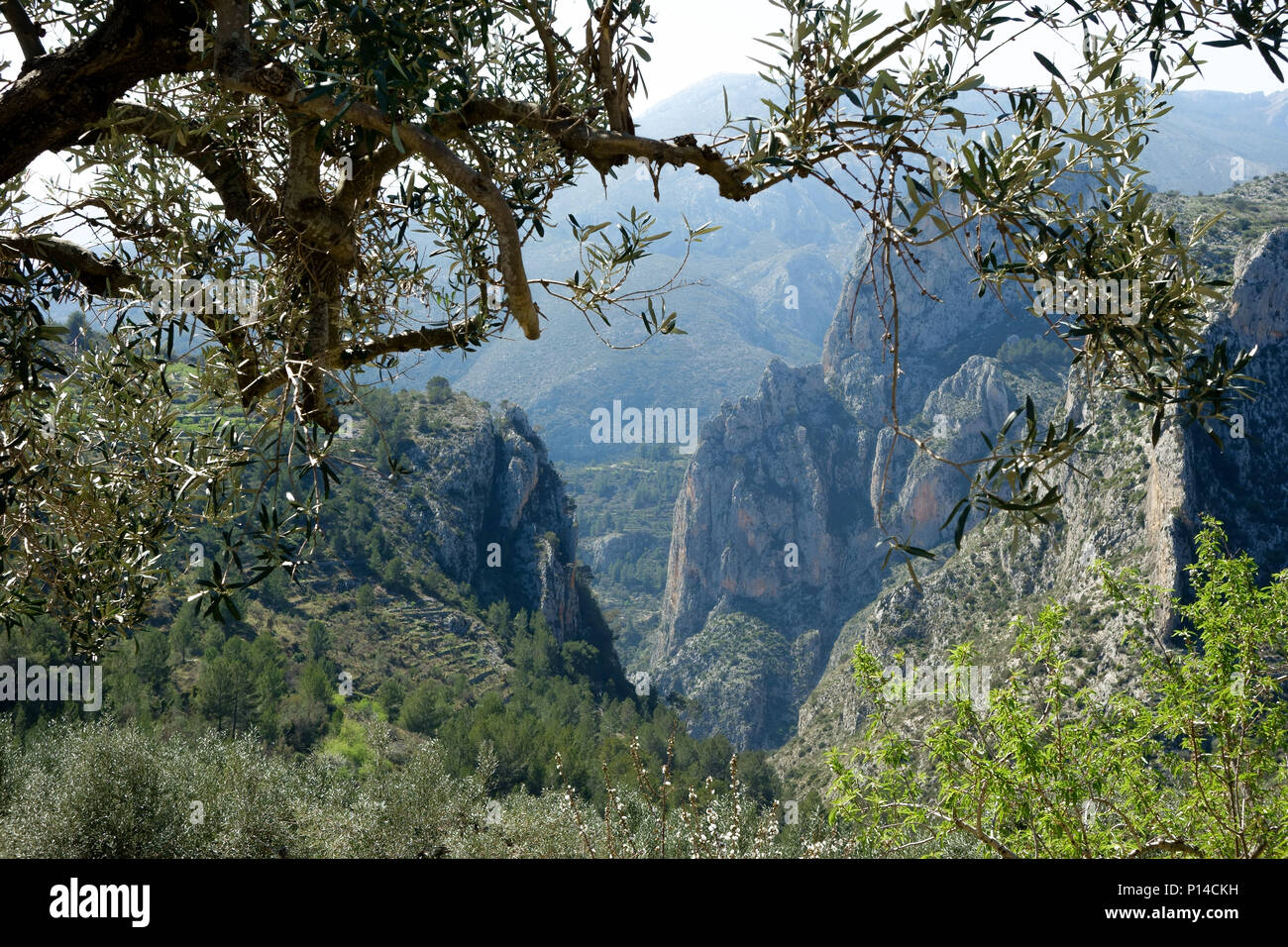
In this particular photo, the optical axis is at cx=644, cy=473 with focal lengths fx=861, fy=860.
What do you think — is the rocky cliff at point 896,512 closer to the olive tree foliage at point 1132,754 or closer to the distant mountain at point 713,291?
the distant mountain at point 713,291

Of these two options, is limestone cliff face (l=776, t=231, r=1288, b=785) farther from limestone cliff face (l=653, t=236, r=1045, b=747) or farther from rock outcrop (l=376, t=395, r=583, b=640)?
limestone cliff face (l=653, t=236, r=1045, b=747)

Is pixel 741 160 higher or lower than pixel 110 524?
higher

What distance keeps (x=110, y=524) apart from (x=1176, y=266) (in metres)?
3.44

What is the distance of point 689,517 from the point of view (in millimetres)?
93312

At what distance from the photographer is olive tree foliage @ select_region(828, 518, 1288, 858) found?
190 inches

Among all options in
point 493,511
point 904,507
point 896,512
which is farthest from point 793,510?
point 493,511

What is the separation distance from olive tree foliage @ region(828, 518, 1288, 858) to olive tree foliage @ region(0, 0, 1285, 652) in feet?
11.2

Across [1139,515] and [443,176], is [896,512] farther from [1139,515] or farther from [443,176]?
[443,176]

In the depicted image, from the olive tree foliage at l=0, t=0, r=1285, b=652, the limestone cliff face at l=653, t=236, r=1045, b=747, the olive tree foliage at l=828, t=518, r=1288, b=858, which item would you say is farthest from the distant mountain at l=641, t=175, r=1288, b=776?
the olive tree foliage at l=0, t=0, r=1285, b=652

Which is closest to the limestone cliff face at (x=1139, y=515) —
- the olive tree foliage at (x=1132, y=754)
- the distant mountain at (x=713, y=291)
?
the olive tree foliage at (x=1132, y=754)
